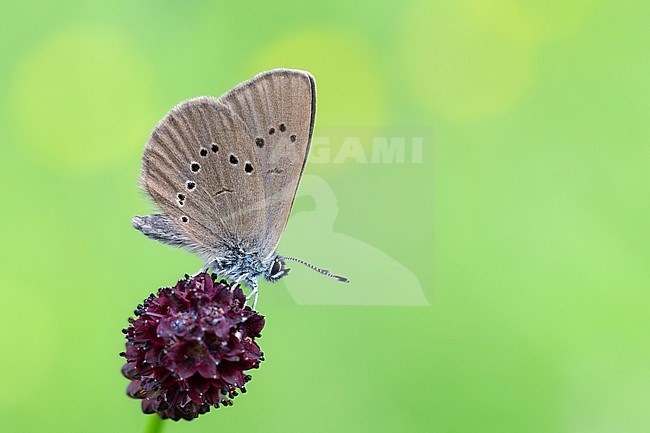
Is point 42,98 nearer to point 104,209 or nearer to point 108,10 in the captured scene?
point 108,10

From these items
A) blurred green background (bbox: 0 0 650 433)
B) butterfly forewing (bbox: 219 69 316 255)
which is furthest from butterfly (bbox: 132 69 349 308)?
blurred green background (bbox: 0 0 650 433)

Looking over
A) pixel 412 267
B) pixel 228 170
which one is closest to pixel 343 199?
pixel 412 267

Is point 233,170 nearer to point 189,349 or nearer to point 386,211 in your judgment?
point 189,349

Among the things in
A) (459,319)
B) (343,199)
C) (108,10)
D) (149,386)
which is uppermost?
(108,10)

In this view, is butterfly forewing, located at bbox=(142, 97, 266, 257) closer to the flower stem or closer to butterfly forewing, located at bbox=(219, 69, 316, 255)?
butterfly forewing, located at bbox=(219, 69, 316, 255)

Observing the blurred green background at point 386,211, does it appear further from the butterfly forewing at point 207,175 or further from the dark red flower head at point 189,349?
the dark red flower head at point 189,349
